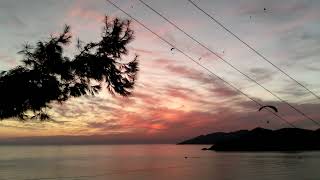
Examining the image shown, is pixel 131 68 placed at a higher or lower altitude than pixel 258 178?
higher

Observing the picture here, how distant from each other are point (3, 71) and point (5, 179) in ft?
314

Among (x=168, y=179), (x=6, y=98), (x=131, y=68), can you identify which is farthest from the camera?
(x=168, y=179)

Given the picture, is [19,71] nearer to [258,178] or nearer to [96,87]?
[96,87]

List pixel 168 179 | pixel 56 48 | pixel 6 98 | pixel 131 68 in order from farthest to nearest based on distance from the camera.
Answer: pixel 168 179 → pixel 131 68 → pixel 56 48 → pixel 6 98

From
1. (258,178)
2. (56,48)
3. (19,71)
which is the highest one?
(56,48)

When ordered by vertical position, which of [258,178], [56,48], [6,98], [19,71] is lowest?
[258,178]

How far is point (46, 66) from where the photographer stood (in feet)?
42.9

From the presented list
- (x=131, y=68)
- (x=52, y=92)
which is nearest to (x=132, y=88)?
(x=131, y=68)

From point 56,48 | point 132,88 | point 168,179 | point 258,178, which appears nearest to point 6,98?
point 56,48

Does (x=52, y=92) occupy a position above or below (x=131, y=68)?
below

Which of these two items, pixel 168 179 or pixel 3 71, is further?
pixel 168 179

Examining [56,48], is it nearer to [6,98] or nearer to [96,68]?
[96,68]

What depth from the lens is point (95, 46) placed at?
1358cm

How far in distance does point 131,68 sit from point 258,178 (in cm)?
9006
